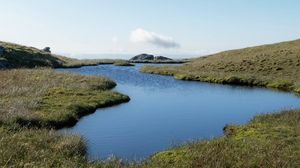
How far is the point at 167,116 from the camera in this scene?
3694 cm

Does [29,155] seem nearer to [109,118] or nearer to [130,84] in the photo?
[109,118]

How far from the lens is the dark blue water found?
26.4 m

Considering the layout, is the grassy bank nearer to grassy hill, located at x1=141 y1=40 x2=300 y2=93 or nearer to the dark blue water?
the dark blue water

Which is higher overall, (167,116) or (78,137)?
(78,137)

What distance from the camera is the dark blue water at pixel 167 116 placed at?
86.7ft

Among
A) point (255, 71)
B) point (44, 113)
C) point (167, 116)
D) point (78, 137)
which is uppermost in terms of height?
point (78, 137)

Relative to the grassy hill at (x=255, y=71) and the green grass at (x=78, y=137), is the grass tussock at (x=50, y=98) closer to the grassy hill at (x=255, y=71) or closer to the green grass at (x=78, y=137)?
the green grass at (x=78, y=137)

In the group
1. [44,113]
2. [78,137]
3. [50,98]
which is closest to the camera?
[78,137]

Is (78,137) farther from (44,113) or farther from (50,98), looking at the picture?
(50,98)

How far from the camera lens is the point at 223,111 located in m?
40.2

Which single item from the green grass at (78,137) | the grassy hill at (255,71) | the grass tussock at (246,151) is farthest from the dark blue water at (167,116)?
the grassy hill at (255,71)

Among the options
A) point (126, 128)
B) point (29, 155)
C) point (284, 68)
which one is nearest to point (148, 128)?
point (126, 128)

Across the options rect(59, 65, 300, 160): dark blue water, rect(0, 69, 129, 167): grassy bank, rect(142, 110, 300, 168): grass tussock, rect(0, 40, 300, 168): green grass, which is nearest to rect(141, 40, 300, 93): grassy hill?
rect(0, 40, 300, 168): green grass

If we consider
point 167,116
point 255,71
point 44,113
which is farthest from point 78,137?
point 255,71
